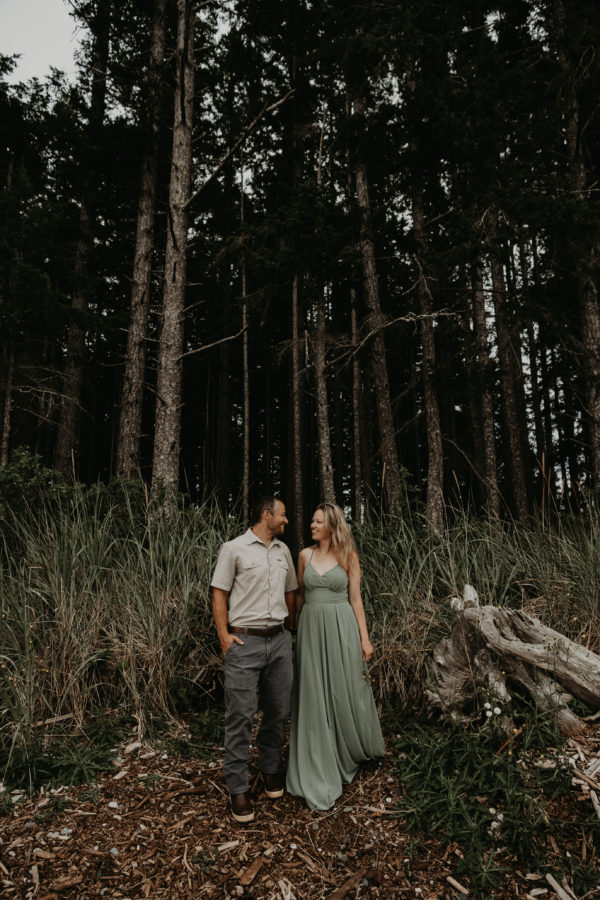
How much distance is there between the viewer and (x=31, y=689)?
3.44m

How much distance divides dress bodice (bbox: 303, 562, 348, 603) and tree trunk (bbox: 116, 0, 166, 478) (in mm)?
5834

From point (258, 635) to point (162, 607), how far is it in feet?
4.00

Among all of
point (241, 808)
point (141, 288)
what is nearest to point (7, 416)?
point (141, 288)

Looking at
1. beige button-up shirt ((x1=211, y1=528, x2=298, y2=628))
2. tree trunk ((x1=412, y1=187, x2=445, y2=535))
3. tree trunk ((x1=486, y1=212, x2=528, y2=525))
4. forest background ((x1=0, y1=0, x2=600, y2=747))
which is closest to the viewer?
beige button-up shirt ((x1=211, y1=528, x2=298, y2=628))

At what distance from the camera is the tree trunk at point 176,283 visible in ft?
24.1

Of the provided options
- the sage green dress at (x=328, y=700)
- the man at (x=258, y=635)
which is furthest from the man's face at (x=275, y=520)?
the sage green dress at (x=328, y=700)

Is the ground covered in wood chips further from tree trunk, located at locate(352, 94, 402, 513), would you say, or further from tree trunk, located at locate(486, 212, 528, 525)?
tree trunk, located at locate(486, 212, 528, 525)

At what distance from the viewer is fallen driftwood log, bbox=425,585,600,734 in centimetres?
328

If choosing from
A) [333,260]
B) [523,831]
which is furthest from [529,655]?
[333,260]

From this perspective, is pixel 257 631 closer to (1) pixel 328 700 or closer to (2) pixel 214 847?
(1) pixel 328 700

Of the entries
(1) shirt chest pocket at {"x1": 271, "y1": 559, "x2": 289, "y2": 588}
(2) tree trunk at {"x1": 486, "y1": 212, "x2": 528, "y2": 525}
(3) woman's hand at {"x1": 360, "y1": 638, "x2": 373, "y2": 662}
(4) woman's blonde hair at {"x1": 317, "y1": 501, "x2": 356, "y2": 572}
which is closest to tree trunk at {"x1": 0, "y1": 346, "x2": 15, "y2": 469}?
(1) shirt chest pocket at {"x1": 271, "y1": 559, "x2": 289, "y2": 588}

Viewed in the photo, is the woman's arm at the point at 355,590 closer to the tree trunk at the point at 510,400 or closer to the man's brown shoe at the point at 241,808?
the man's brown shoe at the point at 241,808

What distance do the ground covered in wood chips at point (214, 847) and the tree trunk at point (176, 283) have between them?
4.16 meters

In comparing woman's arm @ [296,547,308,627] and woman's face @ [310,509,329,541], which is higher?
woman's face @ [310,509,329,541]
